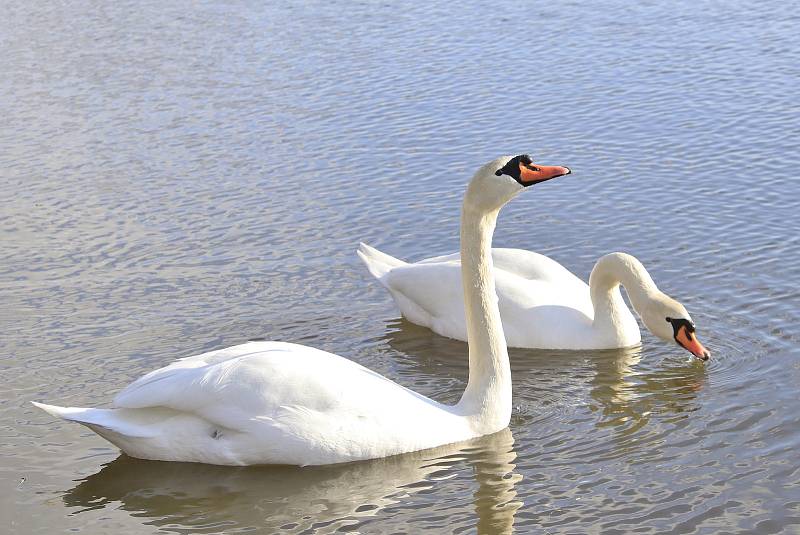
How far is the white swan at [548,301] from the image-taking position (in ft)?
27.0

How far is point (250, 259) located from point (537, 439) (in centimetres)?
360

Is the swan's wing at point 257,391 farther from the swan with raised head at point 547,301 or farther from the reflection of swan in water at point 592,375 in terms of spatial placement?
the swan with raised head at point 547,301

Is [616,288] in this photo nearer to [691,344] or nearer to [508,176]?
[691,344]

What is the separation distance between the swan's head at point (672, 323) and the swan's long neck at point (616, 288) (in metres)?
0.10

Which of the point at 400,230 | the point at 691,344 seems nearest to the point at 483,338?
the point at 691,344

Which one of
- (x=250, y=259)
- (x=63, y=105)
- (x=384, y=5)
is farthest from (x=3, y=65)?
(x=250, y=259)

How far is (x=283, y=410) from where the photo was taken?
20.9ft

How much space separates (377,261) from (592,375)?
1.93 meters

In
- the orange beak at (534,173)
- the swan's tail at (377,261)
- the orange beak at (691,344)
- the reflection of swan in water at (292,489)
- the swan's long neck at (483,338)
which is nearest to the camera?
the reflection of swan in water at (292,489)

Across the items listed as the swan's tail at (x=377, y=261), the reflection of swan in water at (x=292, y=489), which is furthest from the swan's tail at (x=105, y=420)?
the swan's tail at (x=377, y=261)

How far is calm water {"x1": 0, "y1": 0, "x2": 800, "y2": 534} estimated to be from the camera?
6320 mm

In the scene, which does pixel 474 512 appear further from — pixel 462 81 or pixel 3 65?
pixel 3 65

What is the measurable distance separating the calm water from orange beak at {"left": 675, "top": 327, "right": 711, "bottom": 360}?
0.08m

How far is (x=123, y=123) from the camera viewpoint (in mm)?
13789
